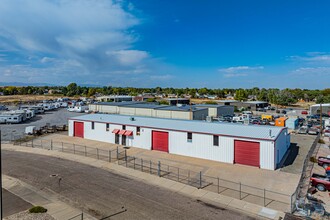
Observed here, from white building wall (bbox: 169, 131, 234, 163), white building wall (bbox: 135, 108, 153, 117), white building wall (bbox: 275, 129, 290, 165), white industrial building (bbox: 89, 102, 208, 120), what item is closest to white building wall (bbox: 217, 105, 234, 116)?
white industrial building (bbox: 89, 102, 208, 120)

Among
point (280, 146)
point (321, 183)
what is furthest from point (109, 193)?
point (280, 146)

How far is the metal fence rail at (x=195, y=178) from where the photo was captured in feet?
57.7

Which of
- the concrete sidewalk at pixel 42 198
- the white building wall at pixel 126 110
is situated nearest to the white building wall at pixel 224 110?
the white building wall at pixel 126 110

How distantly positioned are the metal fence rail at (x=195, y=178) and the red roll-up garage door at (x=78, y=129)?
6.25m

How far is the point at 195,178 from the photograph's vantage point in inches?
870

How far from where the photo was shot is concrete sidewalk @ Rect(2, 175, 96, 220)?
15217 mm

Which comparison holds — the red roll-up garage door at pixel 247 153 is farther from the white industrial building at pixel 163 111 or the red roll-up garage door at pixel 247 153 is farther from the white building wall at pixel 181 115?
the white building wall at pixel 181 115

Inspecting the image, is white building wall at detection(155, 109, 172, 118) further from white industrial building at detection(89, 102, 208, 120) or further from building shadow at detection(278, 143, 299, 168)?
building shadow at detection(278, 143, 299, 168)

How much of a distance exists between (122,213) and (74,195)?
5.08 m

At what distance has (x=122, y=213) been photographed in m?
15.5

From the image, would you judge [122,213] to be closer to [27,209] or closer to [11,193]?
[27,209]

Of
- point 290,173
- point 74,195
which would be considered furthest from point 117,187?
point 290,173

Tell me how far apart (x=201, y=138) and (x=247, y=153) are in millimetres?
5631

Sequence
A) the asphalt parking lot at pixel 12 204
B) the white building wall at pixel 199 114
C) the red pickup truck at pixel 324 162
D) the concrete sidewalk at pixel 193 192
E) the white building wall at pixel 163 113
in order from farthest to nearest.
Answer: the white building wall at pixel 163 113, the white building wall at pixel 199 114, the red pickup truck at pixel 324 162, the concrete sidewalk at pixel 193 192, the asphalt parking lot at pixel 12 204
